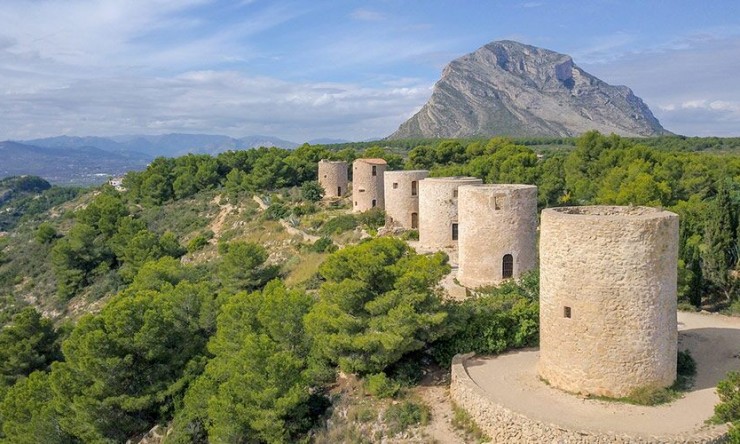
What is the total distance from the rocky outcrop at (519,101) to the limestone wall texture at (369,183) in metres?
92.8

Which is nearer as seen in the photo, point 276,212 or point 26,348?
point 26,348

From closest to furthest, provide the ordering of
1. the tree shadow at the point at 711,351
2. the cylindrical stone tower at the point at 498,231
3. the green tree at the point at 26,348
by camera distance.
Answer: the tree shadow at the point at 711,351 → the cylindrical stone tower at the point at 498,231 → the green tree at the point at 26,348

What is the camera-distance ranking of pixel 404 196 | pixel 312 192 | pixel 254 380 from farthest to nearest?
pixel 312 192, pixel 404 196, pixel 254 380

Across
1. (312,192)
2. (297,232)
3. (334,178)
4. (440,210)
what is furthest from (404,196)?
(334,178)

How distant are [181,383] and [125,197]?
43.0 metres

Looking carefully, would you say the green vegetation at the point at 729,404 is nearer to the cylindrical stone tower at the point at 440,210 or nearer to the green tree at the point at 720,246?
the green tree at the point at 720,246

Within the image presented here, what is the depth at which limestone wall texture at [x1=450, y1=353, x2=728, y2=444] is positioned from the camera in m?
9.77

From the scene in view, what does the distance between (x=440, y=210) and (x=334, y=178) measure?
19.2 m

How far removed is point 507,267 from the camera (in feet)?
60.4

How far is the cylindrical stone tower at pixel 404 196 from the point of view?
1152 inches

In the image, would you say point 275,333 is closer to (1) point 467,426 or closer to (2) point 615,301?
(1) point 467,426

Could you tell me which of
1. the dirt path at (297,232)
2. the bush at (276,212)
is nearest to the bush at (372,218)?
the dirt path at (297,232)

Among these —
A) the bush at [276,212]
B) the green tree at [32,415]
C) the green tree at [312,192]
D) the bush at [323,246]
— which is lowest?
the green tree at [32,415]

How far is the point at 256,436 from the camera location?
12594mm
